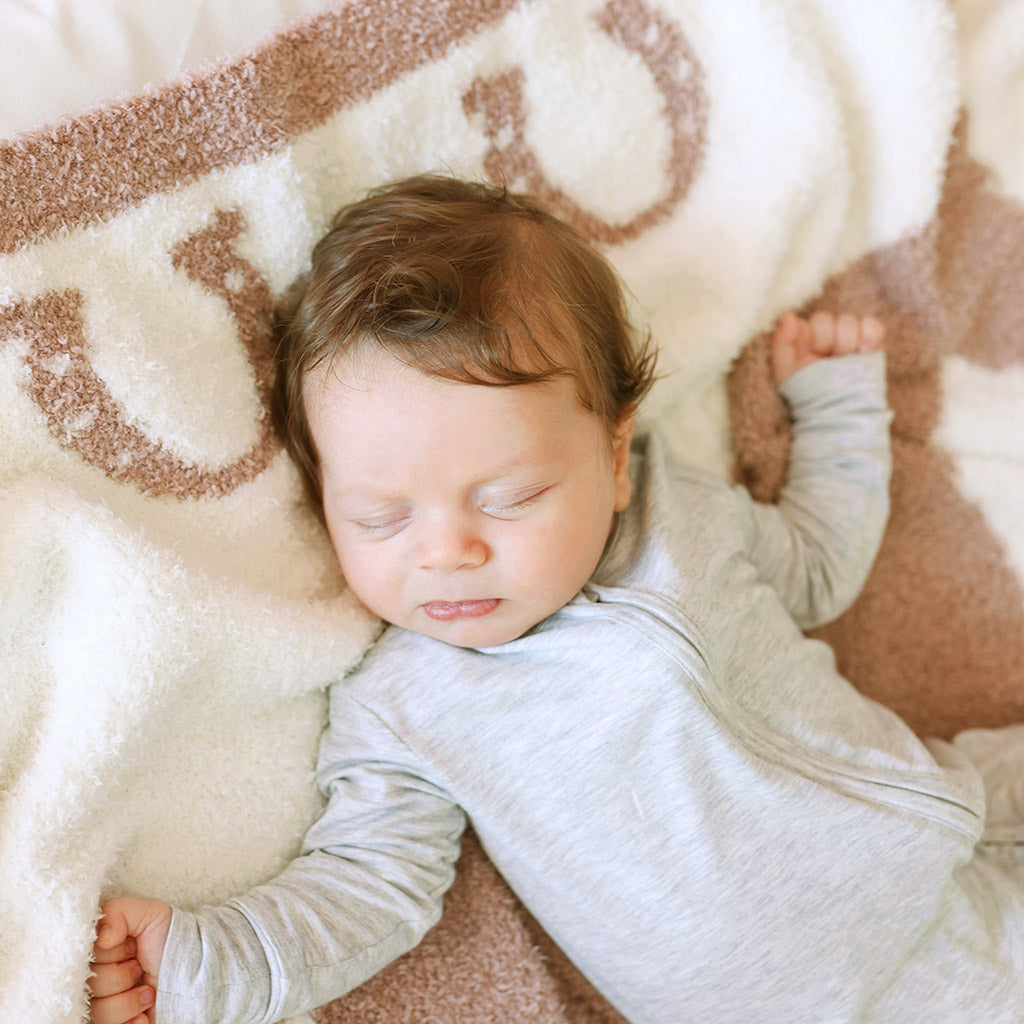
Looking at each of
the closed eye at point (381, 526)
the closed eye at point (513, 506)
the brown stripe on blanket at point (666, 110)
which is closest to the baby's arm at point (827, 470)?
the brown stripe on blanket at point (666, 110)

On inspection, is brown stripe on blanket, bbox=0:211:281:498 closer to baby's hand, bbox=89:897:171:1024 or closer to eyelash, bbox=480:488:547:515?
eyelash, bbox=480:488:547:515

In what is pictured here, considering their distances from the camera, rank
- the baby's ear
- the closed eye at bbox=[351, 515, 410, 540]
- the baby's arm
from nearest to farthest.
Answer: the closed eye at bbox=[351, 515, 410, 540], the baby's ear, the baby's arm

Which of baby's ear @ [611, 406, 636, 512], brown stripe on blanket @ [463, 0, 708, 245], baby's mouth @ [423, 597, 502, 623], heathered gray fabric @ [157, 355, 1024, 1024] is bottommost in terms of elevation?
heathered gray fabric @ [157, 355, 1024, 1024]

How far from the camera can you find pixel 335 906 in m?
1.05

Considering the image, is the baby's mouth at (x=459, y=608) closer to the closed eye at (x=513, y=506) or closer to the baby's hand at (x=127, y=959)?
the closed eye at (x=513, y=506)

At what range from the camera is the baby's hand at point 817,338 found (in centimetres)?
143

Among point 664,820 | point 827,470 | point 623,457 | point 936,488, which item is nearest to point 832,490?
point 827,470

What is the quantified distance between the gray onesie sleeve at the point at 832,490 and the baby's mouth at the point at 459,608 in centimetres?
43

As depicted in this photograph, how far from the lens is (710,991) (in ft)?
3.68

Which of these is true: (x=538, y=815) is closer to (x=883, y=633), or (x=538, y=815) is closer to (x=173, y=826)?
(x=173, y=826)

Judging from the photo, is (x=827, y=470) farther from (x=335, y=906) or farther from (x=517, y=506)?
(x=335, y=906)

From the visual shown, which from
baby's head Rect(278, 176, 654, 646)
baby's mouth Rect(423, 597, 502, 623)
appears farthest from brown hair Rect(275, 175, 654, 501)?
baby's mouth Rect(423, 597, 502, 623)

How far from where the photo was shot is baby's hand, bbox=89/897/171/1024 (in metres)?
0.96

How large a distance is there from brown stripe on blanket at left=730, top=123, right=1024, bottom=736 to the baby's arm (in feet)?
0.11
